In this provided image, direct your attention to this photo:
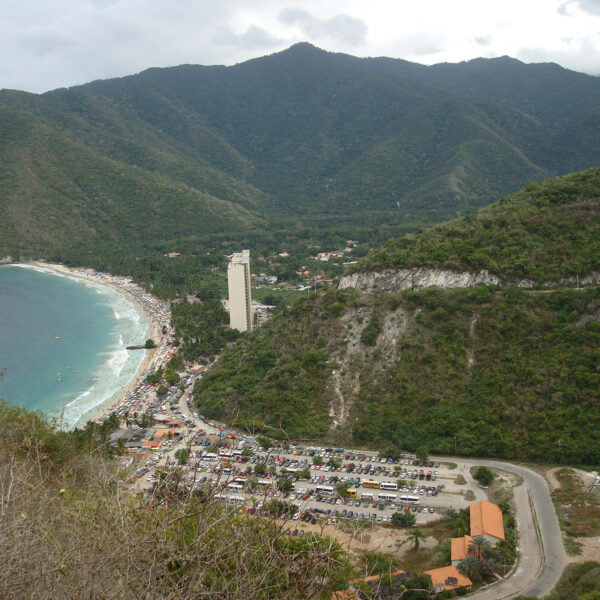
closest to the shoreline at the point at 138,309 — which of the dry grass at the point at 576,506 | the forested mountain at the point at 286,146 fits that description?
the forested mountain at the point at 286,146

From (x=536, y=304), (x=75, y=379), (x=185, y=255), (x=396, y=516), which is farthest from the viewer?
(x=185, y=255)

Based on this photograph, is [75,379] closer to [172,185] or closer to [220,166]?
[172,185]

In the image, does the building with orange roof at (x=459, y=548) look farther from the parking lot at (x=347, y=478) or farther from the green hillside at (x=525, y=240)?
the green hillside at (x=525, y=240)

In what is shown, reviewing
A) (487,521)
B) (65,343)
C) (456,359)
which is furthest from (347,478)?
(65,343)

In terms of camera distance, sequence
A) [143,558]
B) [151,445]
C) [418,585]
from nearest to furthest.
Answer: [143,558], [418,585], [151,445]

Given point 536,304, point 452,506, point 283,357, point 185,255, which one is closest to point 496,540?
point 452,506

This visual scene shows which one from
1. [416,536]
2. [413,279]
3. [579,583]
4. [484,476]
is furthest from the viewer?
[413,279]

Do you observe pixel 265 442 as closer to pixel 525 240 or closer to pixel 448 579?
pixel 448 579
